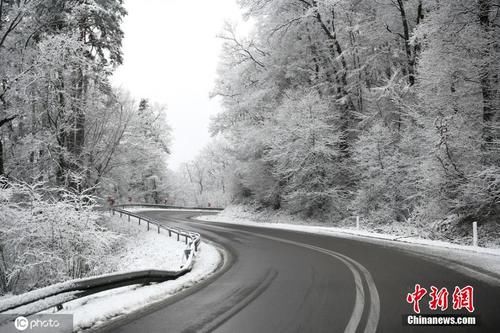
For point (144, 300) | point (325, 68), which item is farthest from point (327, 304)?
point (325, 68)

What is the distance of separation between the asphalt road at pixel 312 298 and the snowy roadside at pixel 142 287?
1.14 feet

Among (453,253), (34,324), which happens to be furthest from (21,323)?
(453,253)

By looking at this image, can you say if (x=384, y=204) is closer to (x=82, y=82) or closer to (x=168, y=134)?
(x=82, y=82)

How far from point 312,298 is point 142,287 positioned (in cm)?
375

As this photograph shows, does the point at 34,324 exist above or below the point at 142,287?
above

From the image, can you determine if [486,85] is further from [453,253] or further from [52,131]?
[52,131]

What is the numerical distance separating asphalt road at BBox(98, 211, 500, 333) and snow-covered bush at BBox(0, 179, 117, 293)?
13.8ft

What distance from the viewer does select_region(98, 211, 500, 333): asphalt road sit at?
4.96 meters

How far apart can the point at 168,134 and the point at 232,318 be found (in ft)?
183

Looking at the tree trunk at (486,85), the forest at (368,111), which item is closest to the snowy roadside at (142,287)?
the forest at (368,111)

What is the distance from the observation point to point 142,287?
7660 millimetres

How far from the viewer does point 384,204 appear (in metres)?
21.0

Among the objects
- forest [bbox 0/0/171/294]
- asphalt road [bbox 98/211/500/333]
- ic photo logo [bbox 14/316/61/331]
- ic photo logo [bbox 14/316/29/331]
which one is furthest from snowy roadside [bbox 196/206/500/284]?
forest [bbox 0/0/171/294]

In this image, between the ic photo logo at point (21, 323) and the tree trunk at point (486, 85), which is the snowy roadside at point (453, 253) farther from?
the ic photo logo at point (21, 323)
